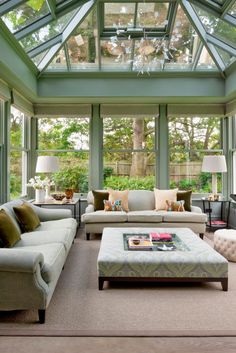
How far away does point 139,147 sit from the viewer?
7.21 metres

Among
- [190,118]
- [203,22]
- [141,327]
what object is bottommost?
[141,327]

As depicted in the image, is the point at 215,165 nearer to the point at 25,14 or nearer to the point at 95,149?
the point at 95,149

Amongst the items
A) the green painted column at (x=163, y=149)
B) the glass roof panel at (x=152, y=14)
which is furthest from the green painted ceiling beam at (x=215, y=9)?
the green painted column at (x=163, y=149)

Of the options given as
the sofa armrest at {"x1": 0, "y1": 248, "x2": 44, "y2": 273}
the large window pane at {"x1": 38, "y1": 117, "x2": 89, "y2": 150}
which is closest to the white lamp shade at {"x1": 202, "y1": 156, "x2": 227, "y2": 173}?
the large window pane at {"x1": 38, "y1": 117, "x2": 89, "y2": 150}

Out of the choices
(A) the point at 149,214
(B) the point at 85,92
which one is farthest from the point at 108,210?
(B) the point at 85,92

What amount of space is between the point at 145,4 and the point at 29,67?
7.59 feet

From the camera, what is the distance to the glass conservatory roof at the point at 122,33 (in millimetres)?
4707

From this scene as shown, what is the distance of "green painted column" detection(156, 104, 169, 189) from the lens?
7117 mm

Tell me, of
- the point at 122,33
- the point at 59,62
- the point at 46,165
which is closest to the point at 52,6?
the point at 122,33

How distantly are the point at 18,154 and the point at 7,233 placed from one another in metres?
3.41

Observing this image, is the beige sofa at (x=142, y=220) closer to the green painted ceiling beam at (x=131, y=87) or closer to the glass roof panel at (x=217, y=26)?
the green painted ceiling beam at (x=131, y=87)

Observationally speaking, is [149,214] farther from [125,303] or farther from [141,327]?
[141,327]

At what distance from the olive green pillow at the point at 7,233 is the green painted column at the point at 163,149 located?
428 centimetres

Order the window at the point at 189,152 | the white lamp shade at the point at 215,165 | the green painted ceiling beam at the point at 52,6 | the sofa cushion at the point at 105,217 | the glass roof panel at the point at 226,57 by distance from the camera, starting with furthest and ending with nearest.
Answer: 1. the window at the point at 189,152
2. the white lamp shade at the point at 215,165
3. the glass roof panel at the point at 226,57
4. the sofa cushion at the point at 105,217
5. the green painted ceiling beam at the point at 52,6
